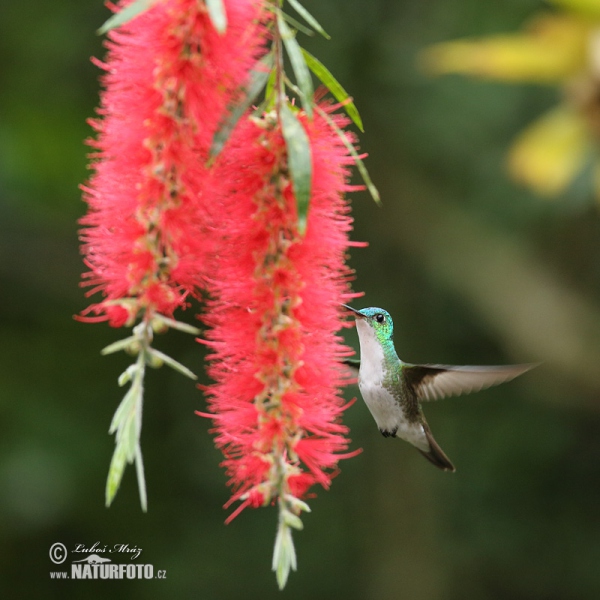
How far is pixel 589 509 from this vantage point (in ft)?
18.2

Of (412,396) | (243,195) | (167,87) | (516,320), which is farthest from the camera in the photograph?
(516,320)

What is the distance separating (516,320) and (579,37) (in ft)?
11.9

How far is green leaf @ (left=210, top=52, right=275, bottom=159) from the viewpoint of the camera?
1.56m

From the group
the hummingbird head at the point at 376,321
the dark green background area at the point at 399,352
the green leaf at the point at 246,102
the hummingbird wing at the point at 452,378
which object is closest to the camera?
the green leaf at the point at 246,102

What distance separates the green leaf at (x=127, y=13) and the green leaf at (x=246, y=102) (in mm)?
215

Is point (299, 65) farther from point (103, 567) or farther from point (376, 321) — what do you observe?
point (103, 567)

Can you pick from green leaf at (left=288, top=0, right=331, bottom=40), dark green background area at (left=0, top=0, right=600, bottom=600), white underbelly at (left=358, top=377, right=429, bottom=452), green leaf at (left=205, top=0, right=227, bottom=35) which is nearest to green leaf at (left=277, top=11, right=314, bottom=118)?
green leaf at (left=288, top=0, right=331, bottom=40)

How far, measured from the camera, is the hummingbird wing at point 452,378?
2070 mm

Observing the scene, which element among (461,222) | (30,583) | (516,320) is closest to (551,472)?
(516,320)

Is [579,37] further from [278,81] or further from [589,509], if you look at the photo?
[589,509]

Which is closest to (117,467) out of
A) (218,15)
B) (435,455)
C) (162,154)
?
(162,154)

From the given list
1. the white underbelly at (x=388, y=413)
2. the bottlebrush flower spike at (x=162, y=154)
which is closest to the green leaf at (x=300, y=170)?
the bottlebrush flower spike at (x=162, y=154)

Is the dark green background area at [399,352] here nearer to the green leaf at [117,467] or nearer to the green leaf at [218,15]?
the green leaf at [117,467]

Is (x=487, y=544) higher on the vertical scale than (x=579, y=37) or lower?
lower
